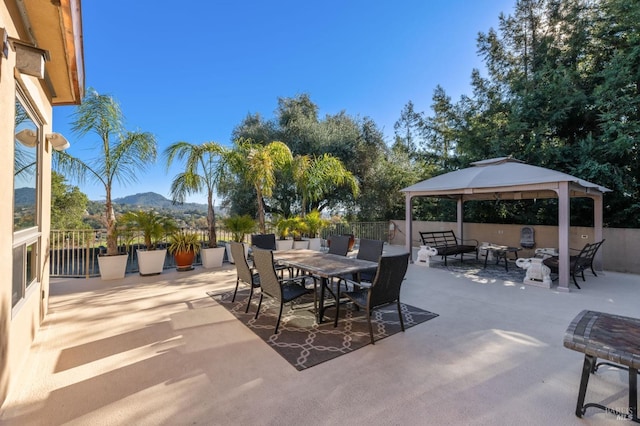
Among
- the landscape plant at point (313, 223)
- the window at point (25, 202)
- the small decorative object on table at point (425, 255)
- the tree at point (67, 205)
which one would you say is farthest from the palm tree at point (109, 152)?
the tree at point (67, 205)

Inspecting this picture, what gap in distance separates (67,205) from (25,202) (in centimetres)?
1291

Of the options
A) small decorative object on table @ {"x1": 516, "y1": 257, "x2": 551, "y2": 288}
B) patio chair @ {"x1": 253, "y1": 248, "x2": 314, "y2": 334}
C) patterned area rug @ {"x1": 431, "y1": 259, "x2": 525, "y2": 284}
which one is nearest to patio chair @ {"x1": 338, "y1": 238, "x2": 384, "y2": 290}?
patio chair @ {"x1": 253, "y1": 248, "x2": 314, "y2": 334}

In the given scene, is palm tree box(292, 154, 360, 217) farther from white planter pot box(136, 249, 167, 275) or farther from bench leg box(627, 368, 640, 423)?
bench leg box(627, 368, 640, 423)

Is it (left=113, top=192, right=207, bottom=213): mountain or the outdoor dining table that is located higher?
(left=113, top=192, right=207, bottom=213): mountain

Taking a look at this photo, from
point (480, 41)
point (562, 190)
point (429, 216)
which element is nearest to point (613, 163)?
point (562, 190)

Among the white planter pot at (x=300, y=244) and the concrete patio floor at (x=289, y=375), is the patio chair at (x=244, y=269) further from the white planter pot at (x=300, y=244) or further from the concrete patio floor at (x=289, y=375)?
the white planter pot at (x=300, y=244)

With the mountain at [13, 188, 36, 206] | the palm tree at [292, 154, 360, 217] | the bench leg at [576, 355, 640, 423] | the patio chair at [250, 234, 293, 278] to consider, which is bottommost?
the bench leg at [576, 355, 640, 423]

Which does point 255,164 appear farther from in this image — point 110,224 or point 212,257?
point 110,224

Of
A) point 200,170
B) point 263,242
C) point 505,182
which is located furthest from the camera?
point 200,170

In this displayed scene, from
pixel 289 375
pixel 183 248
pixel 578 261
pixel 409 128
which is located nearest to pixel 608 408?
pixel 289 375

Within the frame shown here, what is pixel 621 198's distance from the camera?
7578 millimetres

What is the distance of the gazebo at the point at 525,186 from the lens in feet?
17.7

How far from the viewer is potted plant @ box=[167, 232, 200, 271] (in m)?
6.69

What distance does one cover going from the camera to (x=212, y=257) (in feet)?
23.4
